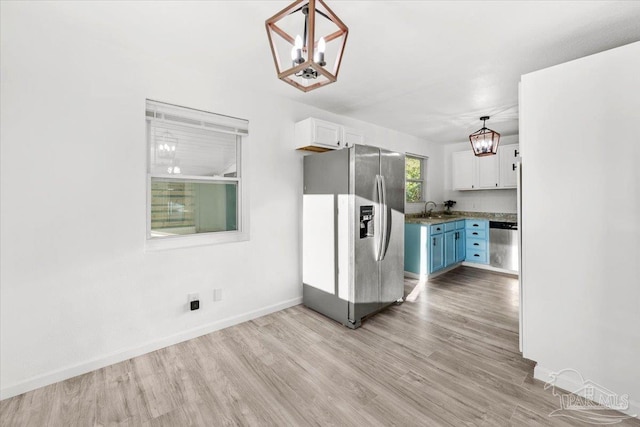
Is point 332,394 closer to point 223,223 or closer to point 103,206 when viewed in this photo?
point 223,223

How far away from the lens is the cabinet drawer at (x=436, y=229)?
4.66 metres

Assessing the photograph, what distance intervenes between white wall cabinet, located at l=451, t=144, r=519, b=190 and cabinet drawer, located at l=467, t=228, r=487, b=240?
0.92 metres

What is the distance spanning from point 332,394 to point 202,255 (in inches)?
68.6

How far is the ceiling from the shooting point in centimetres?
183

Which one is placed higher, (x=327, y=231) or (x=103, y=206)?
(x=103, y=206)

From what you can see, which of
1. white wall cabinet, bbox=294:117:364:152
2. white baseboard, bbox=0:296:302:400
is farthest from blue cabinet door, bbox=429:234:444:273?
white baseboard, bbox=0:296:302:400

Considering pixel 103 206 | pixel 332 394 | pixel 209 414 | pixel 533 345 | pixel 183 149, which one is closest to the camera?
pixel 209 414

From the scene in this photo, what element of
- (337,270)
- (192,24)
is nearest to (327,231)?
(337,270)

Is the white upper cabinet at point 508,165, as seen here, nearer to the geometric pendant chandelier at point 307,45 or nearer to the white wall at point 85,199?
the geometric pendant chandelier at point 307,45

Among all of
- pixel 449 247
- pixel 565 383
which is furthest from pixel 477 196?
pixel 565 383

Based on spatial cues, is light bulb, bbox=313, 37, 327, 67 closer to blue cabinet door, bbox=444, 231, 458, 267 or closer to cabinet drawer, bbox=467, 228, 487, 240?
blue cabinet door, bbox=444, 231, 458, 267

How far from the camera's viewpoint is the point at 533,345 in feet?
6.91

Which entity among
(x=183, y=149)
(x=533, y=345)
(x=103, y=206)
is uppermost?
(x=183, y=149)

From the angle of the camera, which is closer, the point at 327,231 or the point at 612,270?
the point at 612,270
